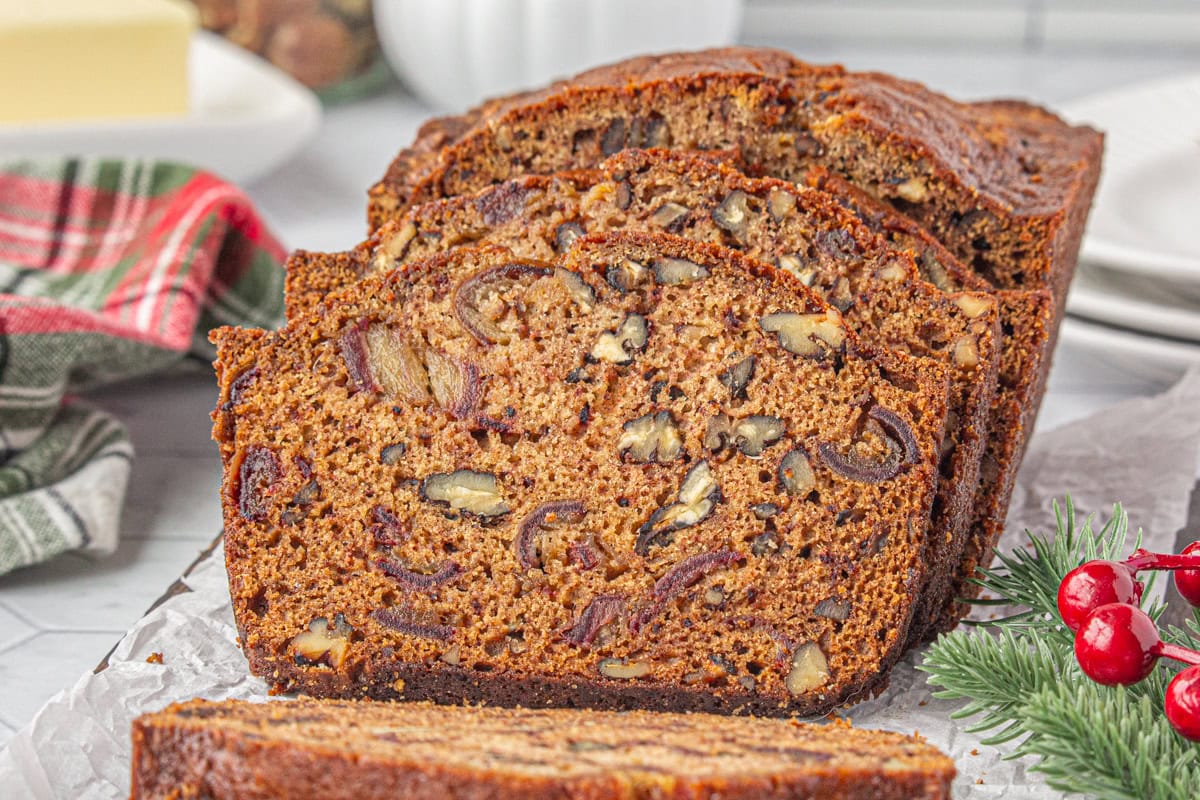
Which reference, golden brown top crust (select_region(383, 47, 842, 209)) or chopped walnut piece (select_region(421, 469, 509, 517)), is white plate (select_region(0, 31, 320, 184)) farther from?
chopped walnut piece (select_region(421, 469, 509, 517))

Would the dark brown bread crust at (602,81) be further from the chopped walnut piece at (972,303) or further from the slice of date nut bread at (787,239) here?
the chopped walnut piece at (972,303)

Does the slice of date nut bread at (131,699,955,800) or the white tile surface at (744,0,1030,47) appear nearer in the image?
the slice of date nut bread at (131,699,955,800)

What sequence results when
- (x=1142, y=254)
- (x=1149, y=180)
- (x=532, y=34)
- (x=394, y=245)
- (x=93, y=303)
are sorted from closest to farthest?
(x=394, y=245) < (x=1142, y=254) < (x=93, y=303) < (x=1149, y=180) < (x=532, y=34)

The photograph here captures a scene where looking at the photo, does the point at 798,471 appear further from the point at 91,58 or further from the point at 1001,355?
the point at 91,58

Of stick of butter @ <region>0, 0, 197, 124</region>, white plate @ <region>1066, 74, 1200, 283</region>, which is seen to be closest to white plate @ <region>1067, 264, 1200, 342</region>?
white plate @ <region>1066, 74, 1200, 283</region>

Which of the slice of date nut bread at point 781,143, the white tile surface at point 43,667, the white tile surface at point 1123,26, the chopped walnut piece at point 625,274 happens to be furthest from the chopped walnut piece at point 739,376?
the white tile surface at point 1123,26

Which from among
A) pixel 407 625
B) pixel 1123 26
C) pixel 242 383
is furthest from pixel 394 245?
pixel 1123 26

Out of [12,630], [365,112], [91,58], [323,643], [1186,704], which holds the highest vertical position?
[1186,704]
